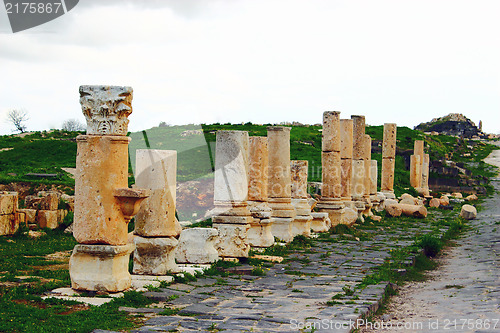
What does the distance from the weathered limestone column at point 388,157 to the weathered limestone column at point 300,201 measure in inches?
571

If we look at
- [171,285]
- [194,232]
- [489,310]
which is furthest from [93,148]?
[489,310]

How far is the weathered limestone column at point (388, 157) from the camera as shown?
31969mm

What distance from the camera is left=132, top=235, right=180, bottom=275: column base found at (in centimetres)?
1023

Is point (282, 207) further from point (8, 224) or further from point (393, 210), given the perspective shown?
point (393, 210)

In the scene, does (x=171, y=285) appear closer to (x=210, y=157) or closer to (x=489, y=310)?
(x=489, y=310)

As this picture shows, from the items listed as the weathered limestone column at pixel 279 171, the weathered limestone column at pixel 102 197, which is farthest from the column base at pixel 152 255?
the weathered limestone column at pixel 279 171

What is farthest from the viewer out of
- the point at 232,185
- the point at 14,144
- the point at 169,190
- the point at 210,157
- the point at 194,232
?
the point at 14,144

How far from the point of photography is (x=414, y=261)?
557 inches

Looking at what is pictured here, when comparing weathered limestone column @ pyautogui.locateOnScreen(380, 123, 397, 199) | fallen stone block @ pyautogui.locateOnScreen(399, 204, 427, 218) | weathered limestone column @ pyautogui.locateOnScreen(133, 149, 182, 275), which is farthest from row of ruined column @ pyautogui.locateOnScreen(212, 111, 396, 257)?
weathered limestone column @ pyautogui.locateOnScreen(380, 123, 397, 199)

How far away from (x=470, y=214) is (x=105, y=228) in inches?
854

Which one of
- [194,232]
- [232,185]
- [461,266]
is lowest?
[461,266]

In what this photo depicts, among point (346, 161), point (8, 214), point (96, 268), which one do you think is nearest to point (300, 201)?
point (346, 161)

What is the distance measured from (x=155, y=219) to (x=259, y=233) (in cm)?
481

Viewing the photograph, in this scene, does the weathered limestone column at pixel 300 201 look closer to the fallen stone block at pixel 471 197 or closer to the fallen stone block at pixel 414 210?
the fallen stone block at pixel 414 210
